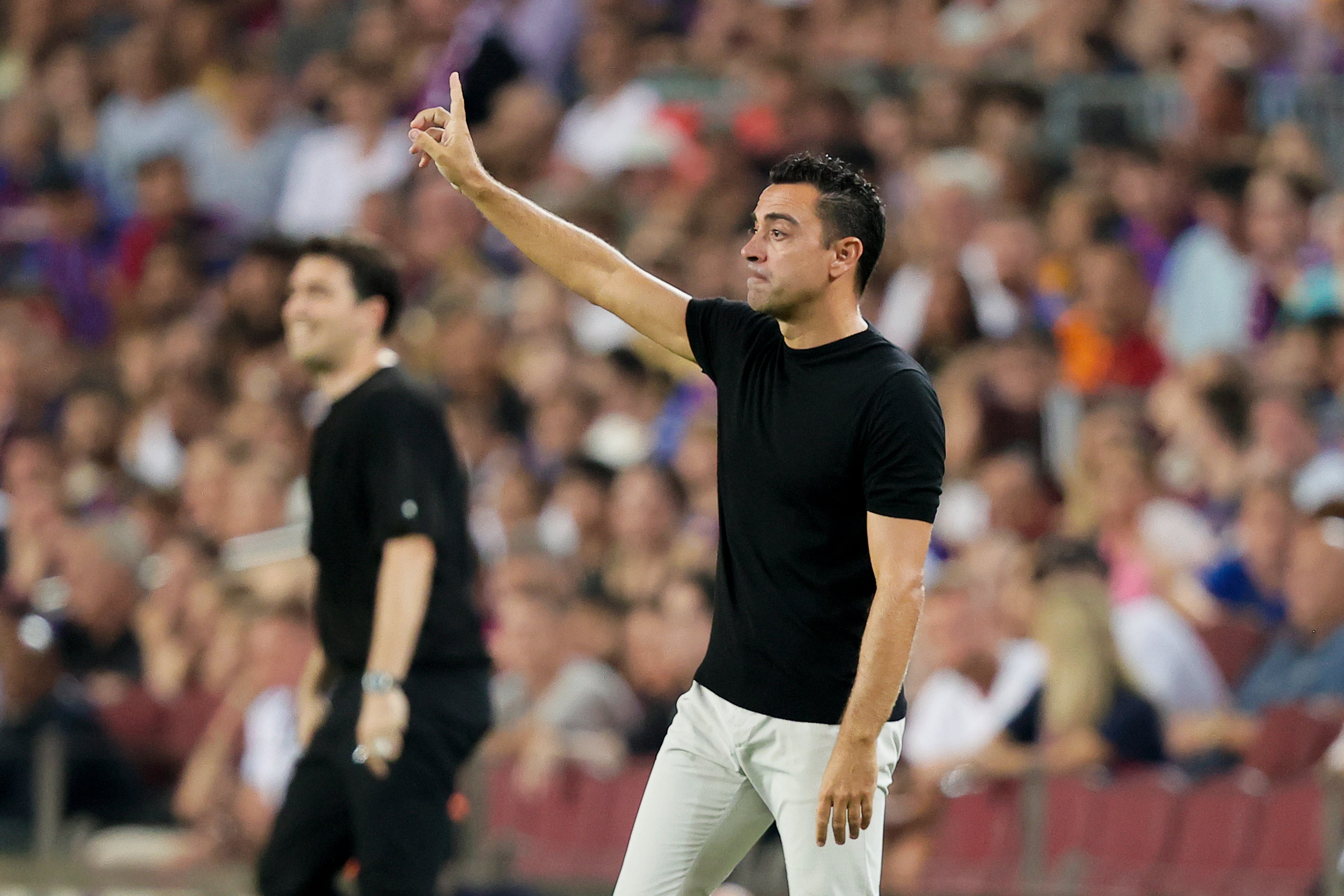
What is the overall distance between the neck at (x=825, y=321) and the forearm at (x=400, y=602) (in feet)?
4.65

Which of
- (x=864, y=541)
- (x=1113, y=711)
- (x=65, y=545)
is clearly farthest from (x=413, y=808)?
(x=65, y=545)

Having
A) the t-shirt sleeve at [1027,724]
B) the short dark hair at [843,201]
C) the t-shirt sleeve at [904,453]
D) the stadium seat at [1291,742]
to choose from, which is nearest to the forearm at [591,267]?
the short dark hair at [843,201]

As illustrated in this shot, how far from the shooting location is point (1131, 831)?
22.9 ft

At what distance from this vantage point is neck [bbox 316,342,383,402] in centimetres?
557

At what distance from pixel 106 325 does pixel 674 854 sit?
889 cm

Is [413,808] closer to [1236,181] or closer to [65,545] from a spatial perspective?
[65,545]

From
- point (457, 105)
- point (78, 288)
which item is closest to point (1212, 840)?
point (457, 105)

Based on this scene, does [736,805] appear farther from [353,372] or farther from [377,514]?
[353,372]

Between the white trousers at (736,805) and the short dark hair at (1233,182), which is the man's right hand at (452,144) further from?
the short dark hair at (1233,182)

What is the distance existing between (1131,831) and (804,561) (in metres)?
3.25

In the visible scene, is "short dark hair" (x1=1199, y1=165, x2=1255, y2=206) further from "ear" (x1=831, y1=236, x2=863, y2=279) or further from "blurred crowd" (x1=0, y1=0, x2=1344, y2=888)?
"ear" (x1=831, y1=236, x2=863, y2=279)

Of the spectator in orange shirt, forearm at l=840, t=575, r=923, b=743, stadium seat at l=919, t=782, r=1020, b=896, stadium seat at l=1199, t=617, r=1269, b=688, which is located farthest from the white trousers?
the spectator in orange shirt

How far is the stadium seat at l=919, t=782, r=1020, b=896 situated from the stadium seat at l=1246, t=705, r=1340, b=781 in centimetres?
86

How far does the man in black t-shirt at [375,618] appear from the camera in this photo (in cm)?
518
